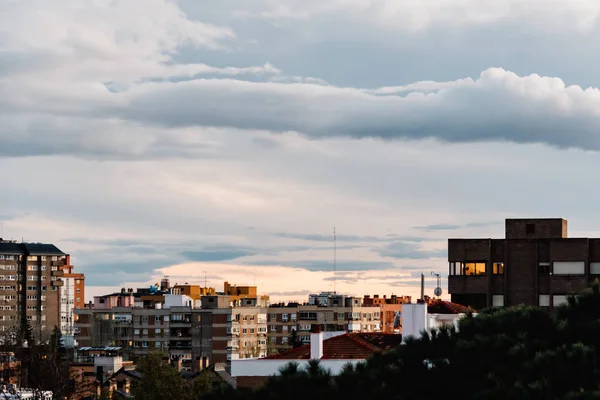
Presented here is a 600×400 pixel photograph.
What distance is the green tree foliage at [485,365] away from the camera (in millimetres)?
33219

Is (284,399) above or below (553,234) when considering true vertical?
below

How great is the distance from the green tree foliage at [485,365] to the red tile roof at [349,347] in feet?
79.2

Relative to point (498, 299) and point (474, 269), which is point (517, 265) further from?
point (474, 269)

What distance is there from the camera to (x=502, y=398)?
3291 cm

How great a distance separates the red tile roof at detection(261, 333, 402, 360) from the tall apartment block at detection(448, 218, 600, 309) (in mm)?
41997

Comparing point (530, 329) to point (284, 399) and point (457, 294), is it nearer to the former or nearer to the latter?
point (284, 399)

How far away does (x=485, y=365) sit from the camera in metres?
34.8

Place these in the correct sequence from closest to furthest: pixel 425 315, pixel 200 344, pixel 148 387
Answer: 1. pixel 425 315
2. pixel 148 387
3. pixel 200 344

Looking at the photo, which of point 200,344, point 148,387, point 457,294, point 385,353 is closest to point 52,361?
point 148,387

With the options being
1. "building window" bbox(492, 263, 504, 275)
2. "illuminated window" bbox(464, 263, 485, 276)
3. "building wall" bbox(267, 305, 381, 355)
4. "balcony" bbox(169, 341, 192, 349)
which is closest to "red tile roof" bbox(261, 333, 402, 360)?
"illuminated window" bbox(464, 263, 485, 276)

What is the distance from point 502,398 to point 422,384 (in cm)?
261

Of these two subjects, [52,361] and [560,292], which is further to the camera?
[560,292]

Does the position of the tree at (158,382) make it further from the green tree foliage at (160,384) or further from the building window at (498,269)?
the building window at (498,269)

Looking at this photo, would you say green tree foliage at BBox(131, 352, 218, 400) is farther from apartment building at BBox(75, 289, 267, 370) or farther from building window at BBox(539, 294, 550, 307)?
apartment building at BBox(75, 289, 267, 370)
